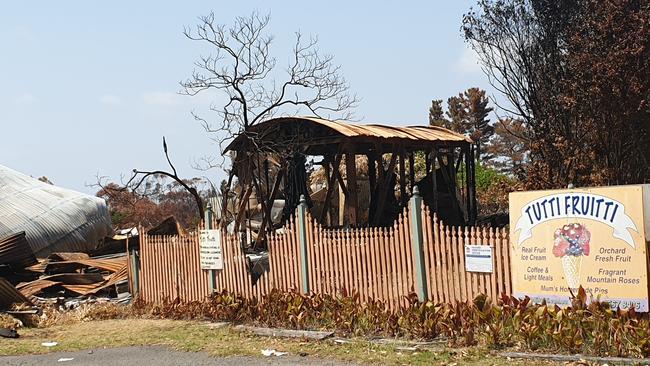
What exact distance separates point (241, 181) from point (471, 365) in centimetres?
968

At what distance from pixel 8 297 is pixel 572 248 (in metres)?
10.4

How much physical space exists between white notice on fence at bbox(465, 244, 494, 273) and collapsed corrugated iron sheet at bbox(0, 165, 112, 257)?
15911mm

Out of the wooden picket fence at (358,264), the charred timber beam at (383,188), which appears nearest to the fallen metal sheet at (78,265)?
the wooden picket fence at (358,264)

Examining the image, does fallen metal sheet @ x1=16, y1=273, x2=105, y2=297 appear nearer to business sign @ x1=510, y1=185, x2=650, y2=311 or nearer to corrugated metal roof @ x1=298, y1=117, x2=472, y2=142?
corrugated metal roof @ x1=298, y1=117, x2=472, y2=142

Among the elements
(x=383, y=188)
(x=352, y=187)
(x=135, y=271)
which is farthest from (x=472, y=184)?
(x=135, y=271)

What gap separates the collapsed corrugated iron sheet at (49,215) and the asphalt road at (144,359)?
12.2 metres

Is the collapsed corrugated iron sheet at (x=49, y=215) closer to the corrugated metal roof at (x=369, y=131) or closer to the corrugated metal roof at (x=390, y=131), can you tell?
the corrugated metal roof at (x=369, y=131)

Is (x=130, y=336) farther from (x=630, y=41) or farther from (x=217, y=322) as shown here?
(x=630, y=41)

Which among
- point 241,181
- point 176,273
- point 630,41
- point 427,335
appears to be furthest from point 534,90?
point 427,335

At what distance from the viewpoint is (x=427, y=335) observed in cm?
894

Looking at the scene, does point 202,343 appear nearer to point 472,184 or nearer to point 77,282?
point 77,282

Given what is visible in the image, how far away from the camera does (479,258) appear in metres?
8.84

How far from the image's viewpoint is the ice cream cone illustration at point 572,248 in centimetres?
809

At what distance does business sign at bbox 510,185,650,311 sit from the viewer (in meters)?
7.72
